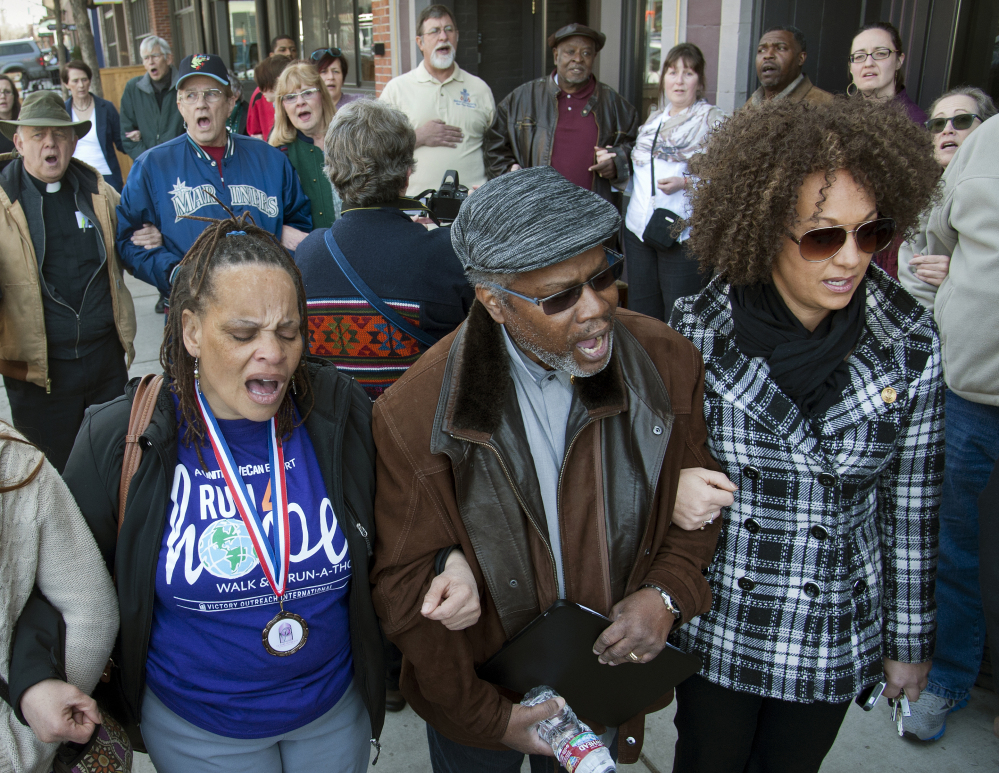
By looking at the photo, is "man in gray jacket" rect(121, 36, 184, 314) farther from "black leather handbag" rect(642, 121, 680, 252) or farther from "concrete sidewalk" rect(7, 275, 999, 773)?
"concrete sidewalk" rect(7, 275, 999, 773)

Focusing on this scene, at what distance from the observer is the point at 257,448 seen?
179 cm

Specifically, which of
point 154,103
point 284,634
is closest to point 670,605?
point 284,634

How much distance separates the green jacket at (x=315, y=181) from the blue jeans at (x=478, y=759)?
324 centimetres

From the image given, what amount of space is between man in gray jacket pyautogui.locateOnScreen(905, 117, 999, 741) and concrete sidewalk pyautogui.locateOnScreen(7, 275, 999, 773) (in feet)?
0.23

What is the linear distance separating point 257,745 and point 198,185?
2749 mm

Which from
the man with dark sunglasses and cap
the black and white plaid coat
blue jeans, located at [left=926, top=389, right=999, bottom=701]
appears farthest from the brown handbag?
the man with dark sunglasses and cap

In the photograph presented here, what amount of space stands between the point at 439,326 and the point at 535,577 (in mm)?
1198

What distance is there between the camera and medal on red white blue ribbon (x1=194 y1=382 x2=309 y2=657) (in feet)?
5.61

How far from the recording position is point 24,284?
3.55 m

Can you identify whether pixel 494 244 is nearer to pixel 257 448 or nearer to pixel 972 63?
pixel 257 448

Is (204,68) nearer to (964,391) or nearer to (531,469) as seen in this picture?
(531,469)

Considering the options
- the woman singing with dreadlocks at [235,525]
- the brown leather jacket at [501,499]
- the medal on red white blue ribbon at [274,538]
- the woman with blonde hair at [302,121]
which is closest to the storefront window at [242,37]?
the woman with blonde hair at [302,121]

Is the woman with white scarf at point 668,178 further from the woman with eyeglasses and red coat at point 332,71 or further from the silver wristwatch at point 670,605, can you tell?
the silver wristwatch at point 670,605

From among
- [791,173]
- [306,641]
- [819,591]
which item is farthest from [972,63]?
[306,641]
